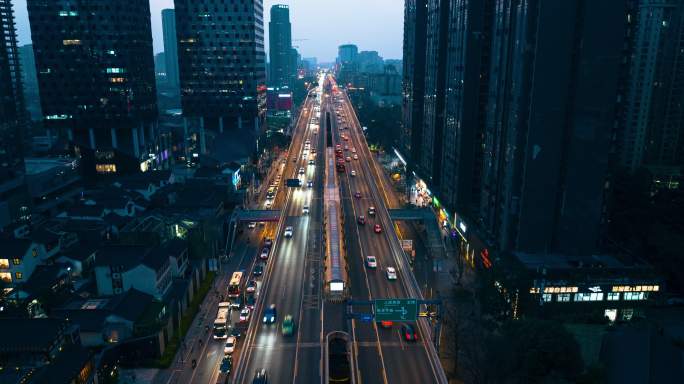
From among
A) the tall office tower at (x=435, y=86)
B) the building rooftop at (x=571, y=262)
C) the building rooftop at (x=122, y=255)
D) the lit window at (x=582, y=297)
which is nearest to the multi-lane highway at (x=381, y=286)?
the tall office tower at (x=435, y=86)

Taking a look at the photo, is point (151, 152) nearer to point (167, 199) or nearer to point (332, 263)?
point (167, 199)

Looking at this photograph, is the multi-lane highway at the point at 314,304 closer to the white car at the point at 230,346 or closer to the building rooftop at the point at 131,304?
the white car at the point at 230,346

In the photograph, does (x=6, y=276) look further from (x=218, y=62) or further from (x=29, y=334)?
(x=218, y=62)

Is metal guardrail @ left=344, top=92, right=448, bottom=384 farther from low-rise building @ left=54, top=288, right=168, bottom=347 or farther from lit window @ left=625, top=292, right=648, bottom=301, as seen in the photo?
low-rise building @ left=54, top=288, right=168, bottom=347

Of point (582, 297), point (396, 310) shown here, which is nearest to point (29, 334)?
point (396, 310)

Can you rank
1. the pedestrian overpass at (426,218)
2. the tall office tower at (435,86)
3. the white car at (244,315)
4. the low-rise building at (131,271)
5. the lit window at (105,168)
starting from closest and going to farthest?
the white car at (244,315), the low-rise building at (131,271), the pedestrian overpass at (426,218), the tall office tower at (435,86), the lit window at (105,168)
